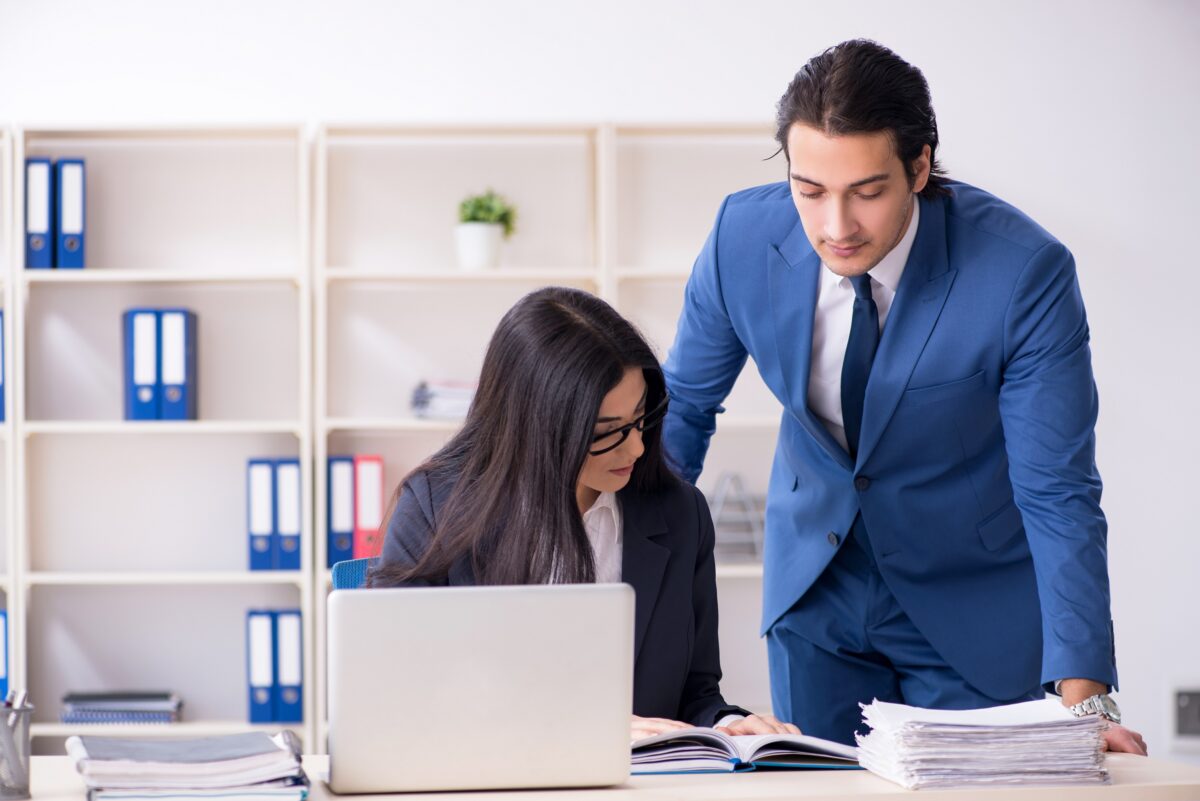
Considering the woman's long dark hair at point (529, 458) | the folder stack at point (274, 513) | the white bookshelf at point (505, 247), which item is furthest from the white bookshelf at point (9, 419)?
the woman's long dark hair at point (529, 458)

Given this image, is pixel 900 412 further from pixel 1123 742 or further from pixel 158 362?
pixel 158 362

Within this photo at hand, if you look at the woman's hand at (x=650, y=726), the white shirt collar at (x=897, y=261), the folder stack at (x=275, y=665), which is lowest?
the folder stack at (x=275, y=665)

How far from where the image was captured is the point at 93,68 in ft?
11.8

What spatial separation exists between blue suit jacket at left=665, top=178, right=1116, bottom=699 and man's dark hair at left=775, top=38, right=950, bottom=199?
0.18m

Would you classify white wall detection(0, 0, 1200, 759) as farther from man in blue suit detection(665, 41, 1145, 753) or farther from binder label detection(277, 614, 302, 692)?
man in blue suit detection(665, 41, 1145, 753)

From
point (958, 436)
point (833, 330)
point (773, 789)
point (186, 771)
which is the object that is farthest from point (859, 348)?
point (186, 771)

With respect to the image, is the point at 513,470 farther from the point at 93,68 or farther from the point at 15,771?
the point at 93,68

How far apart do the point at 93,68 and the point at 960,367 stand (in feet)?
9.34

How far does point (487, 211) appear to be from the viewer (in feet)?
11.5

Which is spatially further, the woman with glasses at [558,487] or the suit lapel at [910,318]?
the suit lapel at [910,318]

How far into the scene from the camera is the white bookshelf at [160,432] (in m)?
3.61

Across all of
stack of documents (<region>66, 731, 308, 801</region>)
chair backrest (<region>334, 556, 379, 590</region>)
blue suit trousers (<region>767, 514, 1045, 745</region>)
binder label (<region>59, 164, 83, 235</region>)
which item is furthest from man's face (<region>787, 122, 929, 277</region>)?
binder label (<region>59, 164, 83, 235</region>)

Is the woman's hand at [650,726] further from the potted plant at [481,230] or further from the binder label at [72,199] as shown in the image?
the binder label at [72,199]

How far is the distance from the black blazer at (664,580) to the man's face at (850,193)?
0.44 meters
